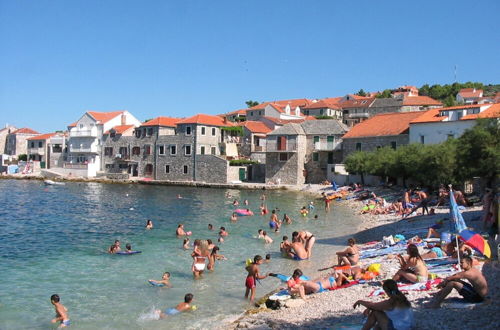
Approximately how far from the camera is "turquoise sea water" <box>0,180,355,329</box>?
1170 centimetres

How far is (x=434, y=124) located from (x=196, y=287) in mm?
34969

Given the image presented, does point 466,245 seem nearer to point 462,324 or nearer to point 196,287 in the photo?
point 462,324

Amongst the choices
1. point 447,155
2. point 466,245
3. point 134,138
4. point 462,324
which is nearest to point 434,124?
point 447,155

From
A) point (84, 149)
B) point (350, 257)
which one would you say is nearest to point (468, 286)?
point (350, 257)

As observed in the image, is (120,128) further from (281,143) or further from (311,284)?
(311,284)

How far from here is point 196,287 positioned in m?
13.8

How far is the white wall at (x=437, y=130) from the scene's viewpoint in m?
39.8

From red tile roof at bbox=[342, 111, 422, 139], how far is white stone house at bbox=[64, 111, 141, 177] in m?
37.2

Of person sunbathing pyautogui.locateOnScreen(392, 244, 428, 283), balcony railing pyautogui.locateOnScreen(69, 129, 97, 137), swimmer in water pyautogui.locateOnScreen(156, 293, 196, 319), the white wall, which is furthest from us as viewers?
balcony railing pyautogui.locateOnScreen(69, 129, 97, 137)

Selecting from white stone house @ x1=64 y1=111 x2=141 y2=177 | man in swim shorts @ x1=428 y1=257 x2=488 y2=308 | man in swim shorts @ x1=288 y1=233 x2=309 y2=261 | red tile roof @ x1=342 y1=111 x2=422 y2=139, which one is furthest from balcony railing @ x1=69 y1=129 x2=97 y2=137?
man in swim shorts @ x1=428 y1=257 x2=488 y2=308

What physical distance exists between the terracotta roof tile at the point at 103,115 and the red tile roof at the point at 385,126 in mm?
38836

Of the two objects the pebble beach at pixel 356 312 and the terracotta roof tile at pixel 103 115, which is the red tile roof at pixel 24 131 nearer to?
the terracotta roof tile at pixel 103 115

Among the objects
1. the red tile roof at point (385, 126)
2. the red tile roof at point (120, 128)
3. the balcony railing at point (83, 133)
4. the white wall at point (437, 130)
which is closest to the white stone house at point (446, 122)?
the white wall at point (437, 130)

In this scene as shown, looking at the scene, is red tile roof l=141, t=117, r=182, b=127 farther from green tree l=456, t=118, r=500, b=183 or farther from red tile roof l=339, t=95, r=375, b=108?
green tree l=456, t=118, r=500, b=183
